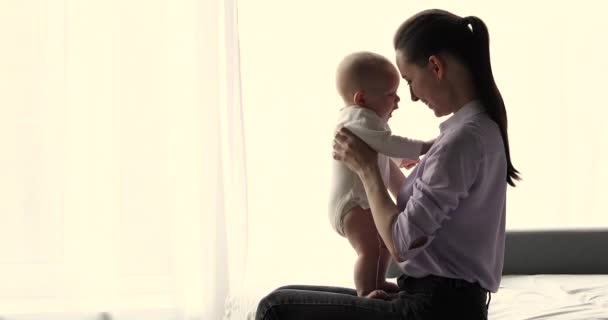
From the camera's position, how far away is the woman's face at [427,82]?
4.62 feet

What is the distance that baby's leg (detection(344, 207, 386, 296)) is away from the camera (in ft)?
5.26

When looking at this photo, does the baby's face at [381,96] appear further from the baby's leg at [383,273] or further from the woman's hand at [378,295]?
the woman's hand at [378,295]

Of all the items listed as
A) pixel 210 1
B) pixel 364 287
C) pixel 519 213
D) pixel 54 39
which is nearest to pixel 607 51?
pixel 519 213

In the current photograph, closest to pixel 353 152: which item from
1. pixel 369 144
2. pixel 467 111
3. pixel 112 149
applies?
pixel 369 144

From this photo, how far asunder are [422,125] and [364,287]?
7.21 feet

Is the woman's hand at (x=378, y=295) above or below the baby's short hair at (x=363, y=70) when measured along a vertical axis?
below

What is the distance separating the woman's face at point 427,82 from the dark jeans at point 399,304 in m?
0.31

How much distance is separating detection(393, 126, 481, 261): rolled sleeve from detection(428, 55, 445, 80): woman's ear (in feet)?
0.40

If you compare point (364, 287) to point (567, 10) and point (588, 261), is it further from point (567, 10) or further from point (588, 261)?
point (567, 10)

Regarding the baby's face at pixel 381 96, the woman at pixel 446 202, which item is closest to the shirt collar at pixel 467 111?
the woman at pixel 446 202

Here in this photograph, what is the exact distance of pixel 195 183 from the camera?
3.42 m

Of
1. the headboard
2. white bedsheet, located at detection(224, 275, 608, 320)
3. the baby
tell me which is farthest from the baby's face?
the headboard

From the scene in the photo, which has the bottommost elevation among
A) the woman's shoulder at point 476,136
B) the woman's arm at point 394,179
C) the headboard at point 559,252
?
the headboard at point 559,252

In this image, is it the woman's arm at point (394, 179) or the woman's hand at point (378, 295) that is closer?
the woman's hand at point (378, 295)
